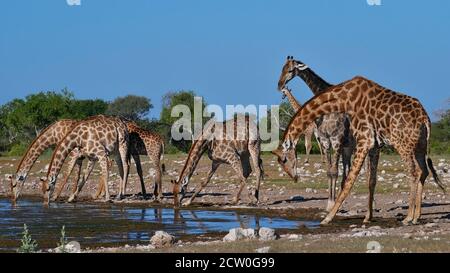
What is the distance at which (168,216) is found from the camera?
17.0 meters

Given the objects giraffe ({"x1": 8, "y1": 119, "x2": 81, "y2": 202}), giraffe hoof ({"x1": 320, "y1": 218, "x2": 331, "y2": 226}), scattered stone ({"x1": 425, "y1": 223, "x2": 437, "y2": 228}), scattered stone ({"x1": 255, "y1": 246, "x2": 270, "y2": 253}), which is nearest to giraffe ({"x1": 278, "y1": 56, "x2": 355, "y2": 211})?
giraffe hoof ({"x1": 320, "y1": 218, "x2": 331, "y2": 226})

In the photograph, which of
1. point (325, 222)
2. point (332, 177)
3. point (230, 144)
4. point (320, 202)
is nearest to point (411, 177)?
point (325, 222)

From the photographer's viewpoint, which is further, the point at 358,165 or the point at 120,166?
the point at 120,166

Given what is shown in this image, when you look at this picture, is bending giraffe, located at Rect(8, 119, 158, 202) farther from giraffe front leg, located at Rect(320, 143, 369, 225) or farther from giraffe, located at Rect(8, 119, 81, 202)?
giraffe front leg, located at Rect(320, 143, 369, 225)

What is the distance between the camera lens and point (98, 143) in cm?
2111

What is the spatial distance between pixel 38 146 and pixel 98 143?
188 cm

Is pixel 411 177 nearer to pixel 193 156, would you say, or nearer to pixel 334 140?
pixel 334 140

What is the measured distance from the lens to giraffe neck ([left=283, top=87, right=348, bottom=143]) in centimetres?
1530

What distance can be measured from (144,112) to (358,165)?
60.4 m

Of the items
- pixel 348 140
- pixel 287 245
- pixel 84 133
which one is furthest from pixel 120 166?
pixel 287 245
